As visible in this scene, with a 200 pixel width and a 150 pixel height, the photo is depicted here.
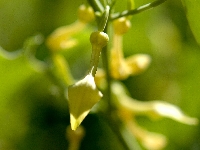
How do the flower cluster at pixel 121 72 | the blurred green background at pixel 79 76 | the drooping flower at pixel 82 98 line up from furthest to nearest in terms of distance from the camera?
1. the blurred green background at pixel 79 76
2. the flower cluster at pixel 121 72
3. the drooping flower at pixel 82 98

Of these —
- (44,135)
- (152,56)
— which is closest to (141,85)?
(152,56)

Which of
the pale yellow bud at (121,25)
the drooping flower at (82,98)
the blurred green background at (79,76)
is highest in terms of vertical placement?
the drooping flower at (82,98)

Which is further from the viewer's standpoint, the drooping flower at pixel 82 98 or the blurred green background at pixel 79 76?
the blurred green background at pixel 79 76

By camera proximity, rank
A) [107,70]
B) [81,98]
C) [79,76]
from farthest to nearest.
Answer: [79,76], [107,70], [81,98]

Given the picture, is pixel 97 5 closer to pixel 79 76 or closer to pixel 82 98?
pixel 82 98

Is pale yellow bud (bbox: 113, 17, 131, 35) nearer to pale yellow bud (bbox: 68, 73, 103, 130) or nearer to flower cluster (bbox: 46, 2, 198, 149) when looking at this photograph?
flower cluster (bbox: 46, 2, 198, 149)

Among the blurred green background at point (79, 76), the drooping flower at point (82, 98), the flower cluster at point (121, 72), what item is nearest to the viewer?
the drooping flower at point (82, 98)

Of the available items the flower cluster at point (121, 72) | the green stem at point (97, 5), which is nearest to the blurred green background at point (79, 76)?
the flower cluster at point (121, 72)

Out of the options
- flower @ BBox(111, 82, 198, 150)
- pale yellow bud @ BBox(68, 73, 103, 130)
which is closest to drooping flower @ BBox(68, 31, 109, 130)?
pale yellow bud @ BBox(68, 73, 103, 130)

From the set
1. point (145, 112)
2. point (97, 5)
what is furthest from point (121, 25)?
point (145, 112)

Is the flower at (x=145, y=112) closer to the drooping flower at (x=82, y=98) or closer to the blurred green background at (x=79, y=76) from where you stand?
the blurred green background at (x=79, y=76)
